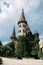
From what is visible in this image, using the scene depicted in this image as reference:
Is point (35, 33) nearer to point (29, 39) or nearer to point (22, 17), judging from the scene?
point (29, 39)

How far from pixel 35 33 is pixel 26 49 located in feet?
40.7

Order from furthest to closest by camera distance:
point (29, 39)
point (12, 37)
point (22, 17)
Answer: point (22, 17) → point (12, 37) → point (29, 39)

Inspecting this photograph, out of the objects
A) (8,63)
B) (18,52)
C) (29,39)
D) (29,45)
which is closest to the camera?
(8,63)

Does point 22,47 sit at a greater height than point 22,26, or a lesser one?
lesser

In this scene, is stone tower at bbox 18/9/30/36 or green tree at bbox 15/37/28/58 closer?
green tree at bbox 15/37/28/58

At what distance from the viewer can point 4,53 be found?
187ft

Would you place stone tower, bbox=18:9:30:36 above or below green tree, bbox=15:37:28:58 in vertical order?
above

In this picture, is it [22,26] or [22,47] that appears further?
[22,26]

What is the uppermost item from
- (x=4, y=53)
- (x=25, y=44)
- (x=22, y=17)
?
(x=22, y=17)

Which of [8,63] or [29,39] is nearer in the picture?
[8,63]

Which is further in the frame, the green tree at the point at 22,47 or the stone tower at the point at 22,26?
the stone tower at the point at 22,26

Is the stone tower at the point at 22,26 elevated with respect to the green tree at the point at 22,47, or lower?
elevated

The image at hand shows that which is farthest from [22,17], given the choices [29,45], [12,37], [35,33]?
[29,45]

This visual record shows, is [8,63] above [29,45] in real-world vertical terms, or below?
below
